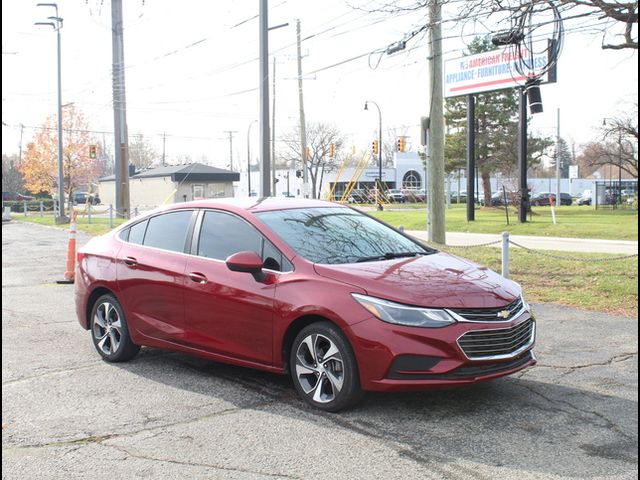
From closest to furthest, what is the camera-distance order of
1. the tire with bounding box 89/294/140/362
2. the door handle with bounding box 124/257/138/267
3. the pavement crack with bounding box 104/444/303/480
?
the pavement crack with bounding box 104/444/303/480 → the door handle with bounding box 124/257/138/267 → the tire with bounding box 89/294/140/362

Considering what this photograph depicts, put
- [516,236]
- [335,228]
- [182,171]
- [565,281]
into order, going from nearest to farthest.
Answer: [335,228] < [565,281] < [516,236] < [182,171]

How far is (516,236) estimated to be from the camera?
71.8 feet

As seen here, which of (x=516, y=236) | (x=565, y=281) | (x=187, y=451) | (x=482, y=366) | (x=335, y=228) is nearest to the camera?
(x=187, y=451)

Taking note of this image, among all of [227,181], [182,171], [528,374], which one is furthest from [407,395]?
[227,181]

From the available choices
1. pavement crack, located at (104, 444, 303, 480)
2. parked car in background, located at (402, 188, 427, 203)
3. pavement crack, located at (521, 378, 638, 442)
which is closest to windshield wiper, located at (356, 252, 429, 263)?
pavement crack, located at (521, 378, 638, 442)

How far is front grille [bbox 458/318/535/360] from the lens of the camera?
15.6 ft

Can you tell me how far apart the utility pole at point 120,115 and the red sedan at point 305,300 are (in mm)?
21348

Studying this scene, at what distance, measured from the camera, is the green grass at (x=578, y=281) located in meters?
9.92

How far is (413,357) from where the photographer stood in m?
4.72

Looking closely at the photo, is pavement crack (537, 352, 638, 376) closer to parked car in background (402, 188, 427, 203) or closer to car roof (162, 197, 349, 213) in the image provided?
car roof (162, 197, 349, 213)

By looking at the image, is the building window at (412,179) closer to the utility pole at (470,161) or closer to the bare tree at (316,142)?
the bare tree at (316,142)

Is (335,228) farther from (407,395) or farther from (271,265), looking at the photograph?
(407,395)

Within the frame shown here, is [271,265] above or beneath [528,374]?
above

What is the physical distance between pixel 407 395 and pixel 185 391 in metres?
1.81
